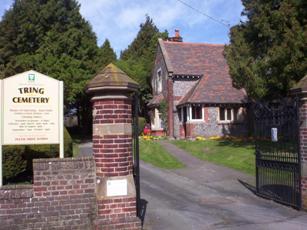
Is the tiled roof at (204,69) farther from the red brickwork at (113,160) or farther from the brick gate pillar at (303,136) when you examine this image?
the red brickwork at (113,160)

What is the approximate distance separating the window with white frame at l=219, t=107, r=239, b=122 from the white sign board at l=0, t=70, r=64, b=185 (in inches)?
983

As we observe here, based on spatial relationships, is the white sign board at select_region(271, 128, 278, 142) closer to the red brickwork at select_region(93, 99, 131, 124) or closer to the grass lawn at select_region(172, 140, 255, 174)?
the red brickwork at select_region(93, 99, 131, 124)

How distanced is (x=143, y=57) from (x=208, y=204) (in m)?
40.5

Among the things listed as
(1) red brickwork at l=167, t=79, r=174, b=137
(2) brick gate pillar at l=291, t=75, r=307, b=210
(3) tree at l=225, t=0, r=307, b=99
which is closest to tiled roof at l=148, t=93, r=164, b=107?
(1) red brickwork at l=167, t=79, r=174, b=137

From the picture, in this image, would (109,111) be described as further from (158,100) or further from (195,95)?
(158,100)

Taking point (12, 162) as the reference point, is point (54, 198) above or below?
below

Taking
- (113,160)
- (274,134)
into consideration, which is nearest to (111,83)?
(113,160)

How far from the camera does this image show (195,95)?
31.1 metres

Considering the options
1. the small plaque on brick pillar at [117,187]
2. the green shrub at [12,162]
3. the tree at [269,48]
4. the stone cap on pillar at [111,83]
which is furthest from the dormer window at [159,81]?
the small plaque on brick pillar at [117,187]

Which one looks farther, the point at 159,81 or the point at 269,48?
the point at 159,81

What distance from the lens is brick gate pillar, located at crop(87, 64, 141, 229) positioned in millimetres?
7387

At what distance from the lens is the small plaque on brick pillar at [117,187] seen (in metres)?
7.39

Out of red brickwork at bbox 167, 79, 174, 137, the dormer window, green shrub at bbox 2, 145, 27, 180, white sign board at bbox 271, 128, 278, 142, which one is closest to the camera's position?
green shrub at bbox 2, 145, 27, 180

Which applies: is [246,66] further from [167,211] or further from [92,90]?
[92,90]
